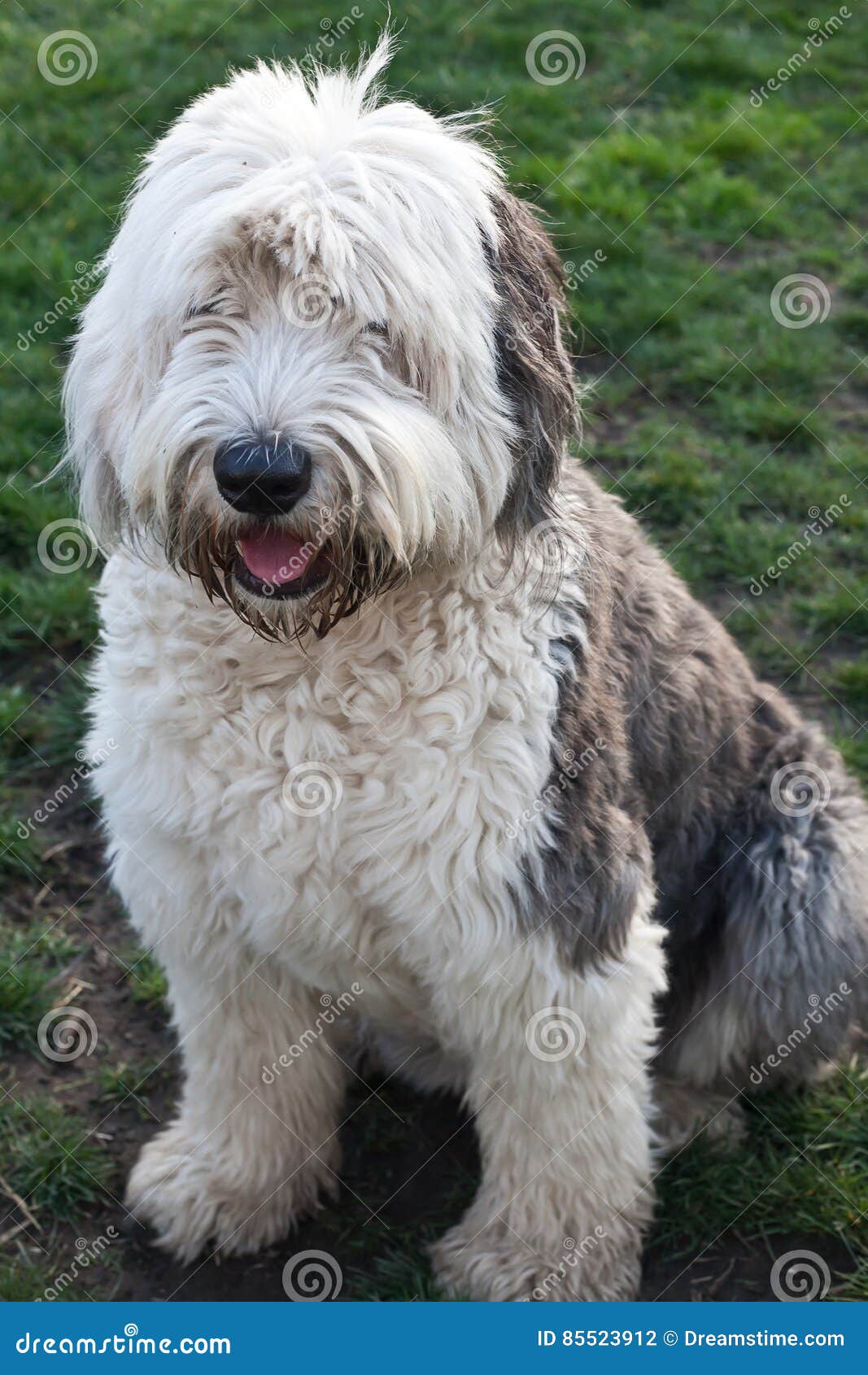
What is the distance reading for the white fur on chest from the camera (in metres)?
2.35

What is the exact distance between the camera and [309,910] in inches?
95.6

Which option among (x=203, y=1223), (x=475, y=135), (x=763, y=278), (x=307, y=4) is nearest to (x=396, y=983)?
(x=203, y=1223)

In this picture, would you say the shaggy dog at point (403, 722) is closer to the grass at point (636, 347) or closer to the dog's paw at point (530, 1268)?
the dog's paw at point (530, 1268)

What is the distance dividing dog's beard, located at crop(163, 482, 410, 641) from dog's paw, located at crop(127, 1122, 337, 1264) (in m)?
1.31

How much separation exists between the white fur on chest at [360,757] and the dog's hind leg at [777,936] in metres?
0.76

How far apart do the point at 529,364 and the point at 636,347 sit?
3.03m

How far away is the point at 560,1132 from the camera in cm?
270

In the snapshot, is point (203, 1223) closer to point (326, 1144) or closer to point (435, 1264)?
point (326, 1144)

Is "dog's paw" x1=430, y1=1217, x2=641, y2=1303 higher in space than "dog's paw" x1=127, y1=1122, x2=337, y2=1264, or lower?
higher

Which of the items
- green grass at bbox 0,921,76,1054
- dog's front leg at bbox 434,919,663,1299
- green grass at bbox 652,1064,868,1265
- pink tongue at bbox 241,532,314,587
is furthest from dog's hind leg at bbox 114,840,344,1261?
pink tongue at bbox 241,532,314,587

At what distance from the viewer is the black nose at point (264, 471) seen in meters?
2.01

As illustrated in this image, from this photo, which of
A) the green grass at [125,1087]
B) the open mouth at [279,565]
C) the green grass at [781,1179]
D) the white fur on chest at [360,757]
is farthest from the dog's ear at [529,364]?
the green grass at [125,1087]

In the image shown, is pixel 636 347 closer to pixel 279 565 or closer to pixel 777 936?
pixel 777 936

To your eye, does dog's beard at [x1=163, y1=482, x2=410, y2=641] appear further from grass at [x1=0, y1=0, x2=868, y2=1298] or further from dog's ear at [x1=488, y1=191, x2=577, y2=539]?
grass at [x1=0, y1=0, x2=868, y2=1298]
